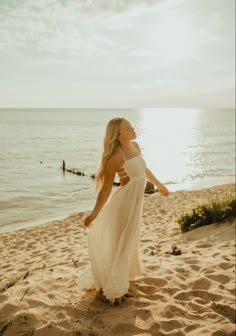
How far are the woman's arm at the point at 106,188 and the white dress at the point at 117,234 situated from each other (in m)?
0.11

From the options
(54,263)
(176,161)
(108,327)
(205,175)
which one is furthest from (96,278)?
(176,161)

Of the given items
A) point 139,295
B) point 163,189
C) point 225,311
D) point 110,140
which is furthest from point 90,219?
point 225,311

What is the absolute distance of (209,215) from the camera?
9.43 meters

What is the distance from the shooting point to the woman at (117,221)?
176 inches

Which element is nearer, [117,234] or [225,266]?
[117,234]

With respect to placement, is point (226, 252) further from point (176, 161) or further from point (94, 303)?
point (176, 161)

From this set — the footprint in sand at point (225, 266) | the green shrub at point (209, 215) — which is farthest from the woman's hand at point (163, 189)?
the green shrub at point (209, 215)

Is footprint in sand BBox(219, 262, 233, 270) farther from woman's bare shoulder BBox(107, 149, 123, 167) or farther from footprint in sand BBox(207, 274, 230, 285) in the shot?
woman's bare shoulder BBox(107, 149, 123, 167)

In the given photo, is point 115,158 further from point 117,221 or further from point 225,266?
point 225,266

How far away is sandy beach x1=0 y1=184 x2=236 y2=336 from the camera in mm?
4133

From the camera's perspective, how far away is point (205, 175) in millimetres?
30406

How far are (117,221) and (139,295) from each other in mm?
1205

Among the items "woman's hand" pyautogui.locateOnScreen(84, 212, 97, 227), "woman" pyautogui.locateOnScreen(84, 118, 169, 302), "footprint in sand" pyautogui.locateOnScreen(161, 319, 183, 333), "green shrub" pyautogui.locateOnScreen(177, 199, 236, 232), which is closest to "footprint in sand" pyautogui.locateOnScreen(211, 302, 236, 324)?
"footprint in sand" pyautogui.locateOnScreen(161, 319, 183, 333)

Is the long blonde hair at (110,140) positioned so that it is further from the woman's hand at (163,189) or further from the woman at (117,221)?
the woman's hand at (163,189)
